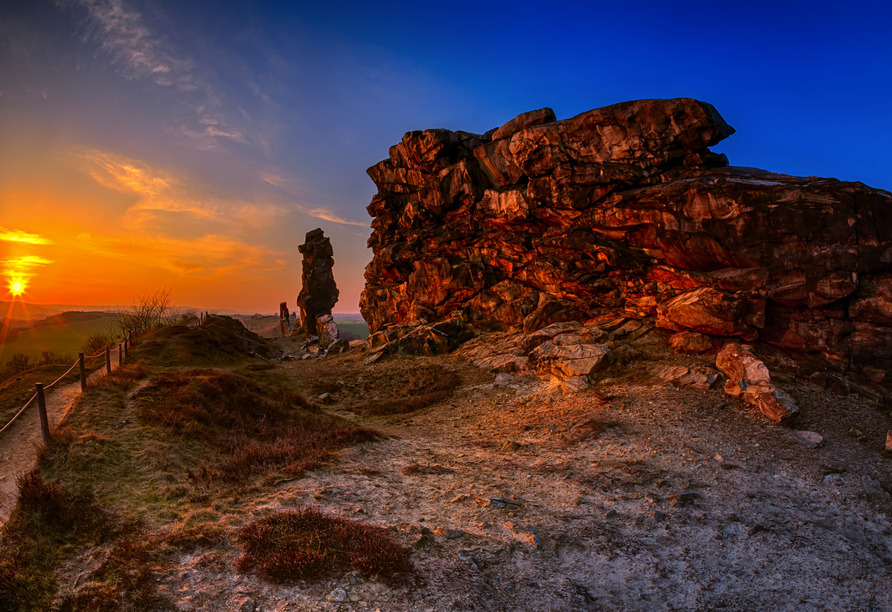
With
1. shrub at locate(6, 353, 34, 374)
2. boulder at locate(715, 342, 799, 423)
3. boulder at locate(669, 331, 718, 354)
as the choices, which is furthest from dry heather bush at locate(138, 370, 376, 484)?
boulder at locate(669, 331, 718, 354)

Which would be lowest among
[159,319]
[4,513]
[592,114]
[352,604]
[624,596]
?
[624,596]

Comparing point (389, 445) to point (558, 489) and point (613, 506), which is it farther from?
point (613, 506)

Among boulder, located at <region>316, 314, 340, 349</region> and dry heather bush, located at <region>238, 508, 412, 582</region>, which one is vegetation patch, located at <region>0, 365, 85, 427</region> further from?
boulder, located at <region>316, 314, 340, 349</region>

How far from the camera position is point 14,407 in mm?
14773

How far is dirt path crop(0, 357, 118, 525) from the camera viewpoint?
28.9 feet

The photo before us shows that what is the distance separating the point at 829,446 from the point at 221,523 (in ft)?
62.0

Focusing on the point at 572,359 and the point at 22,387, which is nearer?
the point at 22,387

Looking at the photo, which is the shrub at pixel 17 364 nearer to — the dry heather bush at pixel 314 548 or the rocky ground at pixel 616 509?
the rocky ground at pixel 616 509

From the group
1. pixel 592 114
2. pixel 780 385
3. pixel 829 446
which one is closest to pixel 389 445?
pixel 829 446

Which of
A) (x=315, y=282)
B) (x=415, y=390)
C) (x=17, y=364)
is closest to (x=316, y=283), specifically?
(x=315, y=282)

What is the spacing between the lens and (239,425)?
53.8 feet

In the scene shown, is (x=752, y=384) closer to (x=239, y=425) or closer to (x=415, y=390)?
(x=415, y=390)

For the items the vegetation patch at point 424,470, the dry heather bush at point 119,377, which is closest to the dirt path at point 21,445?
the dry heather bush at point 119,377

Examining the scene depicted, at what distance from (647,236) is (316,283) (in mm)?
64542
